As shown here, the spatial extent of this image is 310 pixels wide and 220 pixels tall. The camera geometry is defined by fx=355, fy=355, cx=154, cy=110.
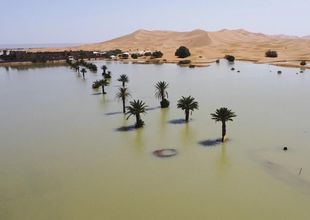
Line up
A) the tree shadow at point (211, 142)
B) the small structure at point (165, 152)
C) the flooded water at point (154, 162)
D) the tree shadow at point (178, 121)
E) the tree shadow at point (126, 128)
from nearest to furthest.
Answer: the flooded water at point (154, 162), the small structure at point (165, 152), the tree shadow at point (211, 142), the tree shadow at point (126, 128), the tree shadow at point (178, 121)

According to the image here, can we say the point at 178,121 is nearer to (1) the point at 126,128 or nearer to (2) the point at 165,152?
(1) the point at 126,128

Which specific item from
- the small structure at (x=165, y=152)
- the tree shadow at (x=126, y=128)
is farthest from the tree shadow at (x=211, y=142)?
the tree shadow at (x=126, y=128)

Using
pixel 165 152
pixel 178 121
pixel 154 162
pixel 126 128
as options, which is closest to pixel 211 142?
pixel 165 152

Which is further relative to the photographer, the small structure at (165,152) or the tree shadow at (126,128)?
the tree shadow at (126,128)

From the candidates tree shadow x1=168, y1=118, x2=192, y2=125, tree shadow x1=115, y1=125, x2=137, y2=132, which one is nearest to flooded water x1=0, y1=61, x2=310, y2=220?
tree shadow x1=168, y1=118, x2=192, y2=125

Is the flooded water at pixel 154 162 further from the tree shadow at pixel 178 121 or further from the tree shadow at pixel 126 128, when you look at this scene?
the tree shadow at pixel 126 128

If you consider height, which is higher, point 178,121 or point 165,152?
point 178,121

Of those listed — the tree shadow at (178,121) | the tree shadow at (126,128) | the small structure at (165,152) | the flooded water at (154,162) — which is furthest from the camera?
the tree shadow at (178,121)

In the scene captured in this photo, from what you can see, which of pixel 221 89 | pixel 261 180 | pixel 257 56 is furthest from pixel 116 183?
pixel 257 56

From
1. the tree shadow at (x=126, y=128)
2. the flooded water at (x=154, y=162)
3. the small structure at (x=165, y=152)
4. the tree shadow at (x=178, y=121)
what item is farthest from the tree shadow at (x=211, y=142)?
the tree shadow at (x=126, y=128)

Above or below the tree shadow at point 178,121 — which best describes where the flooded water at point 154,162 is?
below
